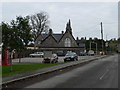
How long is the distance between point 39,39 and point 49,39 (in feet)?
12.7

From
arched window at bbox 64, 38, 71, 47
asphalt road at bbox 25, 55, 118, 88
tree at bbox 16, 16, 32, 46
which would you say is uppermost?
tree at bbox 16, 16, 32, 46

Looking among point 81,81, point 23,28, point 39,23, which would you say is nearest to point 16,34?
point 23,28

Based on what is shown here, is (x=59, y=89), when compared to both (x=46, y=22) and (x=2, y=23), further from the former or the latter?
(x=46, y=22)

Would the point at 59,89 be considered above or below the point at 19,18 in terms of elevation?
below

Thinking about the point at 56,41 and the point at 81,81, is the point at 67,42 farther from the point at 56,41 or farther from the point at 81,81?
the point at 81,81

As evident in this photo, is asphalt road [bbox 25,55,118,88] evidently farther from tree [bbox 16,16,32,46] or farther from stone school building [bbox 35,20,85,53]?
stone school building [bbox 35,20,85,53]

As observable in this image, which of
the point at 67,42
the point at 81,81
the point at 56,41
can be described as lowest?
the point at 81,81

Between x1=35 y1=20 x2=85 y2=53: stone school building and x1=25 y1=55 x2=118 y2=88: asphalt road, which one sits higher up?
x1=35 y1=20 x2=85 y2=53: stone school building

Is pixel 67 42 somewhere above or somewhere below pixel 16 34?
below

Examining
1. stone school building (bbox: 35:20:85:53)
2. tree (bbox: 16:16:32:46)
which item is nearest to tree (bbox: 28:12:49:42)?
stone school building (bbox: 35:20:85:53)

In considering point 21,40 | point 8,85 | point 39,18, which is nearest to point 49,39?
point 39,18

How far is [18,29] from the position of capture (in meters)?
20.0

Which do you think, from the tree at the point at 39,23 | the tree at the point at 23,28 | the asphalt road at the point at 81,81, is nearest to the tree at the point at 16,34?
the tree at the point at 23,28

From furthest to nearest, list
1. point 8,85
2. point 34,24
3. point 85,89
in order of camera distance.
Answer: point 34,24
point 8,85
point 85,89
